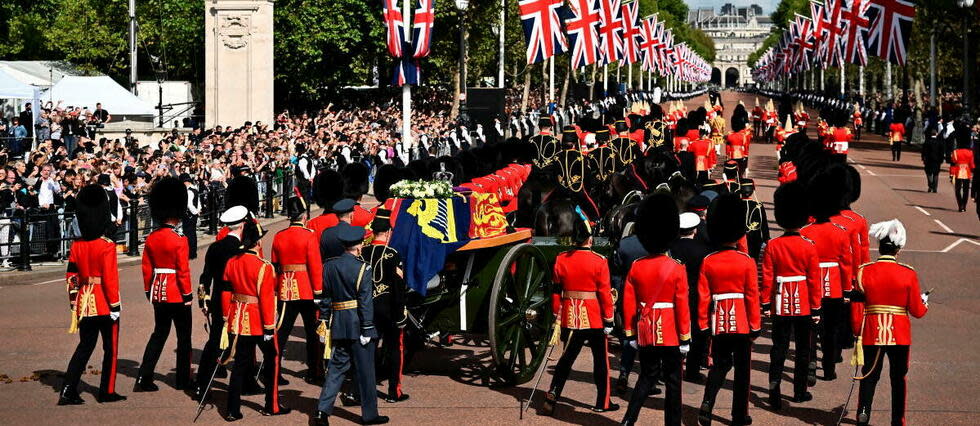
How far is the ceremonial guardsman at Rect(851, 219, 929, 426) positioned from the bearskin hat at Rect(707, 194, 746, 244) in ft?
2.93

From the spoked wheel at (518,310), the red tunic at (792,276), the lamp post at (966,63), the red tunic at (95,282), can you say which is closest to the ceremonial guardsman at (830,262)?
the red tunic at (792,276)

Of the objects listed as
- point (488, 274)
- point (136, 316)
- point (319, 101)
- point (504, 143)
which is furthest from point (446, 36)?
point (488, 274)

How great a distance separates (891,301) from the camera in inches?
359

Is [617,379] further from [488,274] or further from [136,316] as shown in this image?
[136,316]

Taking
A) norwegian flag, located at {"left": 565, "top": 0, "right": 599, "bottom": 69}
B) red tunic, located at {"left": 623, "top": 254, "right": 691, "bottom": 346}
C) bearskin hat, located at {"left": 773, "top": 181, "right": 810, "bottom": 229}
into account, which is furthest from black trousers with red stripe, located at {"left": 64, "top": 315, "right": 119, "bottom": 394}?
norwegian flag, located at {"left": 565, "top": 0, "right": 599, "bottom": 69}

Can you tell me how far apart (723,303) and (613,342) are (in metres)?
3.50

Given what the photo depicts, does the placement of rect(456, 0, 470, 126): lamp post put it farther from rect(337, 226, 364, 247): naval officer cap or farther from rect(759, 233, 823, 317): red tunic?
rect(337, 226, 364, 247): naval officer cap

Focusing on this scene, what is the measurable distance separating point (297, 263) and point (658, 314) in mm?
3136

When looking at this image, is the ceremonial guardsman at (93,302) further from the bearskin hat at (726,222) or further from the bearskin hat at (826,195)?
the bearskin hat at (826,195)

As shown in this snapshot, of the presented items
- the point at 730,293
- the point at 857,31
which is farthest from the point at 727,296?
the point at 857,31

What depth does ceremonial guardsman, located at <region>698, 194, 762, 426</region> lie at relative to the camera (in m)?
9.34

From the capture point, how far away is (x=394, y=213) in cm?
1086

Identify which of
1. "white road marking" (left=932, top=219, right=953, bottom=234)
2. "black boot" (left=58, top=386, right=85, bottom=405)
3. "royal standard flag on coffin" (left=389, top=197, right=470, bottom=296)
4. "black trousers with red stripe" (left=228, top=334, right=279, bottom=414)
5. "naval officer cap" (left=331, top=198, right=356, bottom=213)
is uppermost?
"naval officer cap" (left=331, top=198, right=356, bottom=213)

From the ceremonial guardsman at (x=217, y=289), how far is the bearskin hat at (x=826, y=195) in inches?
179
